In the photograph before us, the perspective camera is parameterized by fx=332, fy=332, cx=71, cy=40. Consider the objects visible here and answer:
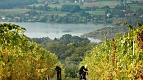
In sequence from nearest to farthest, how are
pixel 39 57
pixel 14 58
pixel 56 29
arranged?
pixel 14 58, pixel 39 57, pixel 56 29

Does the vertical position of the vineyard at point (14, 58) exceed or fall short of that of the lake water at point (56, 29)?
it exceeds it

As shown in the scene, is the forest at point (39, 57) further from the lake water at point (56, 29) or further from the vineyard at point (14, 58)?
the lake water at point (56, 29)

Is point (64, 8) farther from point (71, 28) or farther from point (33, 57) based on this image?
point (33, 57)

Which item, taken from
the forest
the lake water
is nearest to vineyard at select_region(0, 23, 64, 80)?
the forest

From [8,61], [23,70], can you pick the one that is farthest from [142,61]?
[23,70]

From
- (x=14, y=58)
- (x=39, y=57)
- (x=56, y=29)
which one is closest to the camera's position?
(x=14, y=58)

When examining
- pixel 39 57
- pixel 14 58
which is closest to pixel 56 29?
pixel 39 57

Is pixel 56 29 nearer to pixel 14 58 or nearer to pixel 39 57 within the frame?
pixel 39 57

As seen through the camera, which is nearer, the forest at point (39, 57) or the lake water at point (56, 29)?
the forest at point (39, 57)

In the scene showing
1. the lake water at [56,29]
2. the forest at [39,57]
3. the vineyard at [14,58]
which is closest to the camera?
the forest at [39,57]

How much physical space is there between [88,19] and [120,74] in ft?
532

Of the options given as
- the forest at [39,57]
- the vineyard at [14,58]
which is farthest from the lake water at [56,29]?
the forest at [39,57]

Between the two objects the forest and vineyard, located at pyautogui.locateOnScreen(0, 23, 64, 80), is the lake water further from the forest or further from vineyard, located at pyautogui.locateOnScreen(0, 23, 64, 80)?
the forest

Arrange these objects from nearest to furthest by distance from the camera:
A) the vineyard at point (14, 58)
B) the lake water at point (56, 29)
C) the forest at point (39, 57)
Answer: the forest at point (39, 57) → the vineyard at point (14, 58) → the lake water at point (56, 29)
